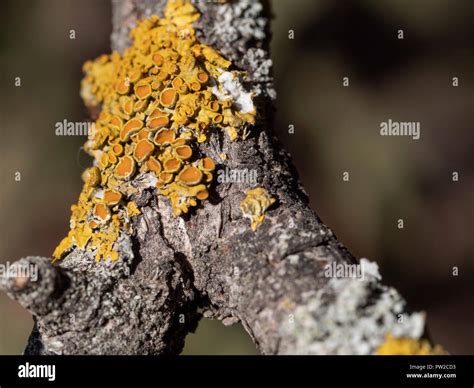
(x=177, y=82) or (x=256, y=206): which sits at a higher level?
(x=177, y=82)

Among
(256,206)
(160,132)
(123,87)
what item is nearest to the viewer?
(256,206)

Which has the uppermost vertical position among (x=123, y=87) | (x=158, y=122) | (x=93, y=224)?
(x=123, y=87)

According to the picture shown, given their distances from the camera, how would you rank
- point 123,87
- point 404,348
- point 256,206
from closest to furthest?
point 404,348 < point 256,206 < point 123,87

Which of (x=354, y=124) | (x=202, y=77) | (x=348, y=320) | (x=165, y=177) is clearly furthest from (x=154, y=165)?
(x=354, y=124)

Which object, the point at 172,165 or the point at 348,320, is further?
the point at 172,165

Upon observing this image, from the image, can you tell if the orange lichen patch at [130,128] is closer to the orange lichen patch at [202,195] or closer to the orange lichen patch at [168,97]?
the orange lichen patch at [168,97]

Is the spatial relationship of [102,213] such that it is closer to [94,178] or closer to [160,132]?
[94,178]
